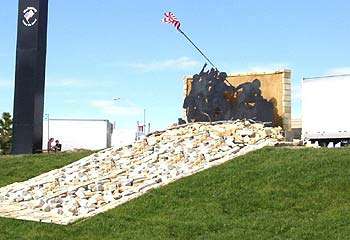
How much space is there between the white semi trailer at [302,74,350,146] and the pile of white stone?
551cm

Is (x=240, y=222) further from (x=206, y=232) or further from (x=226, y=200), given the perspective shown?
(x=226, y=200)

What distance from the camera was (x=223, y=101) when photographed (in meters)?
22.6

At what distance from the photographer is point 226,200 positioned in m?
12.0

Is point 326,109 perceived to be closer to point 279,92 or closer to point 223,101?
point 279,92

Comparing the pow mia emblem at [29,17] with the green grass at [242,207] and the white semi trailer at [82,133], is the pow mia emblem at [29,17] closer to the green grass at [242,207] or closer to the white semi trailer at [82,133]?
the green grass at [242,207]

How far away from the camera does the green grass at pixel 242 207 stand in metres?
10.3

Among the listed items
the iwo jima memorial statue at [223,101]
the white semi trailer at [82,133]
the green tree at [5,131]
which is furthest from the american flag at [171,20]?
the green tree at [5,131]

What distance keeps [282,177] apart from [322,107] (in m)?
11.9

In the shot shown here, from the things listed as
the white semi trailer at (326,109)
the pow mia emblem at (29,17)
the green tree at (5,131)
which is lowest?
the green tree at (5,131)

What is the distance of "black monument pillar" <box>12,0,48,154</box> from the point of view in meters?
24.8

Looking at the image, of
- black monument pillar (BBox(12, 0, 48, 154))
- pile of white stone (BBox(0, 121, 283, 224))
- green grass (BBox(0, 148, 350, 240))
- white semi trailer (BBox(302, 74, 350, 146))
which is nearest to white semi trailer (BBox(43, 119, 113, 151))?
black monument pillar (BBox(12, 0, 48, 154))

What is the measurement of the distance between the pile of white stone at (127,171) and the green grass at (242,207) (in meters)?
0.84

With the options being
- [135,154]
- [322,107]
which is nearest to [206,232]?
[135,154]

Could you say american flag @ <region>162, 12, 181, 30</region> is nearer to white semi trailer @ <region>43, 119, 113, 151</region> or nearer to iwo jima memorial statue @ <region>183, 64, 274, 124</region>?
iwo jima memorial statue @ <region>183, 64, 274, 124</region>
